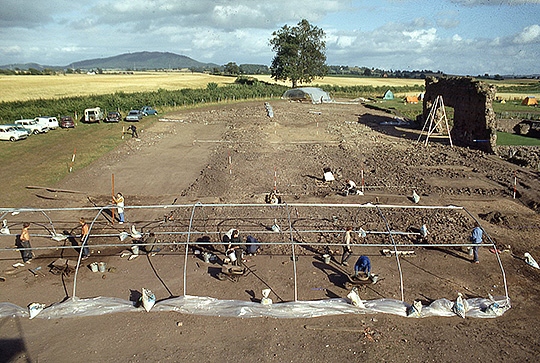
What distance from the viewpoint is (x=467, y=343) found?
10.5 meters

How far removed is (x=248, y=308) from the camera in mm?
11875

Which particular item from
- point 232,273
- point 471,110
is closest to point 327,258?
point 232,273

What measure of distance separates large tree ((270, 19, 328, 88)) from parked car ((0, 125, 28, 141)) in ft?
213

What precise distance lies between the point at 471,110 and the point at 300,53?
213ft

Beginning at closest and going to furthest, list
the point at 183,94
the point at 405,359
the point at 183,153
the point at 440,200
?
the point at 405,359
the point at 440,200
the point at 183,153
the point at 183,94

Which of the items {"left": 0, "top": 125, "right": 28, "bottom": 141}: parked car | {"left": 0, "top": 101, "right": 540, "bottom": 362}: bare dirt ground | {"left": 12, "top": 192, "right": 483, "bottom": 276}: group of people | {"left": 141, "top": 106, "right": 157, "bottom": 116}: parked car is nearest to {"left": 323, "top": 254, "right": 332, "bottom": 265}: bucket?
{"left": 0, "top": 101, "right": 540, "bottom": 362}: bare dirt ground

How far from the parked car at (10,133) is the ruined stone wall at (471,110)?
49.1 metres

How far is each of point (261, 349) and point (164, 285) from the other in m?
5.20

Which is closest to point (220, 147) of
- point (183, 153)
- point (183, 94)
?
point (183, 153)

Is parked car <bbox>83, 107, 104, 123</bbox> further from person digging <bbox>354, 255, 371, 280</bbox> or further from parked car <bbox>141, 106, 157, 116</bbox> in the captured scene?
person digging <bbox>354, 255, 371, 280</bbox>

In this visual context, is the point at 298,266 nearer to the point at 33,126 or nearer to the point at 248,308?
the point at 248,308

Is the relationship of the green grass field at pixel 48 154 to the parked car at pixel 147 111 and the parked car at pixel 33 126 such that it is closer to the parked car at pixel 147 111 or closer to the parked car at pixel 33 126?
the parked car at pixel 33 126

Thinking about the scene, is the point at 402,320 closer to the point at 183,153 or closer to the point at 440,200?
the point at 440,200

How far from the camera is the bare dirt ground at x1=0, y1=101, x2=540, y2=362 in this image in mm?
10445
